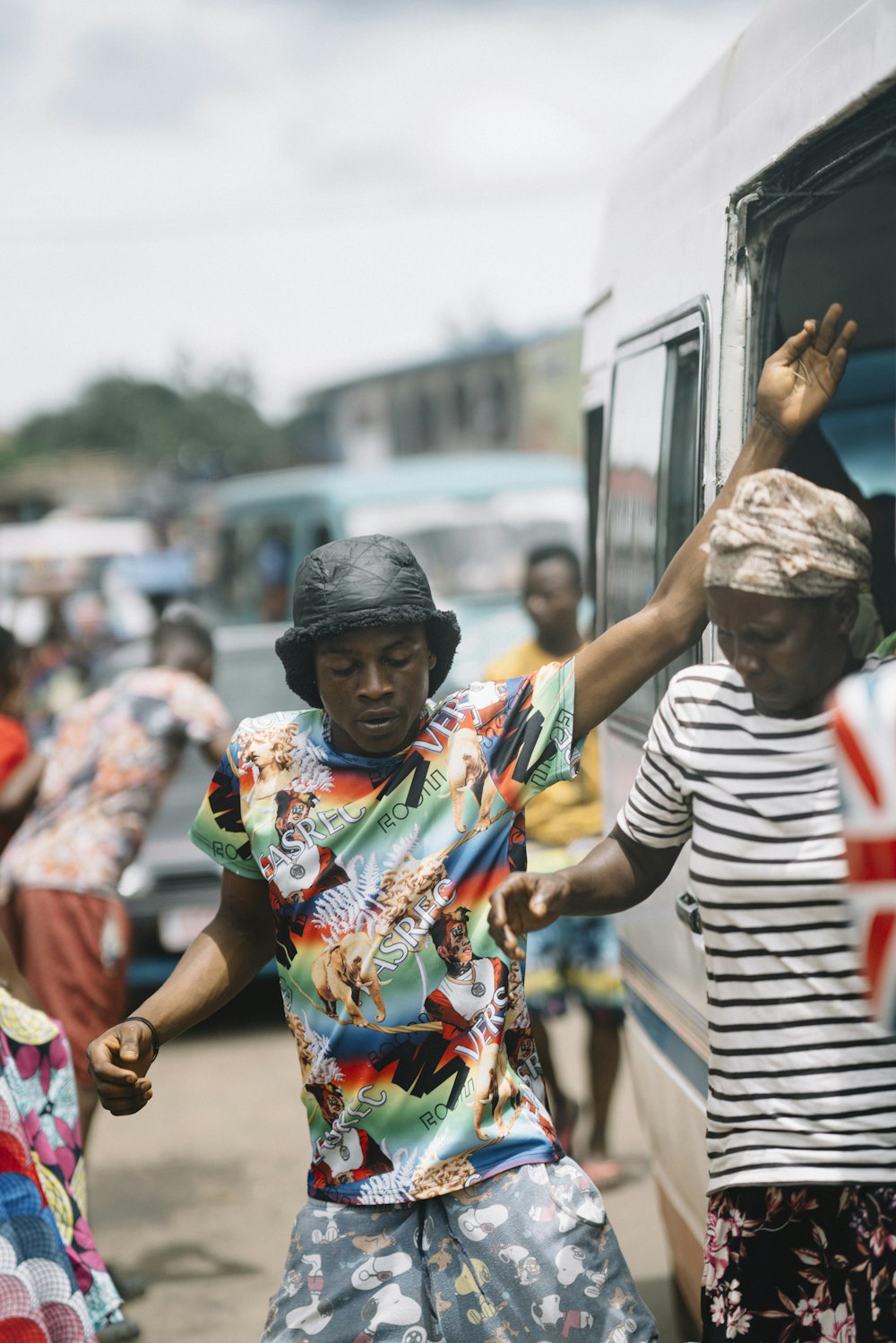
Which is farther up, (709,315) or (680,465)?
(709,315)

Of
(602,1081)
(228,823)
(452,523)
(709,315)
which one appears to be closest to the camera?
(228,823)

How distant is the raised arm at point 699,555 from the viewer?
7.89ft

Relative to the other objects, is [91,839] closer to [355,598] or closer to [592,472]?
[592,472]

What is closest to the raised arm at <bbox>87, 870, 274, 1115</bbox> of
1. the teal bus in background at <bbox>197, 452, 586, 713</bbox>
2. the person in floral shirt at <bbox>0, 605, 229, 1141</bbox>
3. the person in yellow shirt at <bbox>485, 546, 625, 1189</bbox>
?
the person in floral shirt at <bbox>0, 605, 229, 1141</bbox>

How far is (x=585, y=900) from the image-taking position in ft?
7.44

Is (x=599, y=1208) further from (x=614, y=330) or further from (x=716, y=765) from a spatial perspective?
(x=614, y=330)

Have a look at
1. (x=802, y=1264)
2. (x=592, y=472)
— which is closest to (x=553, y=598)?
(x=592, y=472)

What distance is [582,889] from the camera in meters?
2.26

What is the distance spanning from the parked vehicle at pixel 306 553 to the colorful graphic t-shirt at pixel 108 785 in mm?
2329

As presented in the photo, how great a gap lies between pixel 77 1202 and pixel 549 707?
1601 mm

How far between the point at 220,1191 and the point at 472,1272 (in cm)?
339

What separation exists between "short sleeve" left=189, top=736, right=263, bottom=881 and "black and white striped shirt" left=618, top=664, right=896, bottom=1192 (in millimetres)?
746

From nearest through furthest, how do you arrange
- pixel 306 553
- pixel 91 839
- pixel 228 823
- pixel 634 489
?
pixel 228 823 < pixel 634 489 < pixel 91 839 < pixel 306 553

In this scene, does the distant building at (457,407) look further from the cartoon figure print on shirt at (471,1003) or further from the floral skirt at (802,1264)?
the floral skirt at (802,1264)
